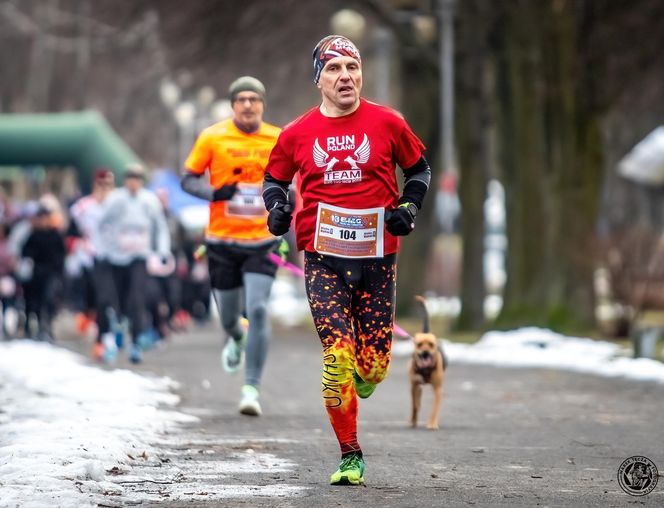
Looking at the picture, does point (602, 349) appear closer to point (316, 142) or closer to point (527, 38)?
point (527, 38)

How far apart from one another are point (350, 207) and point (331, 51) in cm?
74

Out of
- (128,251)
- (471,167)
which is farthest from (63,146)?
(128,251)

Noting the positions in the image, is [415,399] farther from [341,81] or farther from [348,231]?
[341,81]

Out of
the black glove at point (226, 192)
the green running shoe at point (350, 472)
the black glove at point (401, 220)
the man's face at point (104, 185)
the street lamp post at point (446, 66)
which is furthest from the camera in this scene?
the street lamp post at point (446, 66)

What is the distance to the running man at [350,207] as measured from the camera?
8.44 m

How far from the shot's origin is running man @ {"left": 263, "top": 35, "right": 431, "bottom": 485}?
8438 mm

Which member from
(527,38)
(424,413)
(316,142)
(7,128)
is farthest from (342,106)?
(7,128)

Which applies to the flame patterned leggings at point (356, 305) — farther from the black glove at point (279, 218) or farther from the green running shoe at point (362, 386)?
the black glove at point (279, 218)

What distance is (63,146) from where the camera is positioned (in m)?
32.8

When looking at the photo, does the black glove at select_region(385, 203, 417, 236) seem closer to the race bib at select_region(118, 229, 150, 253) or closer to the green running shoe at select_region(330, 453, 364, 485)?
the green running shoe at select_region(330, 453, 364, 485)

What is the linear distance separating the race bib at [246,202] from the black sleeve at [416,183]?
3297 mm

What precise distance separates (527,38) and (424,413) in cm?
1128

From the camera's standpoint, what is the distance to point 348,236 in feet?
27.8

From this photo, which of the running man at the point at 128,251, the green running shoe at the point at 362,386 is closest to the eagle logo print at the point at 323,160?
the green running shoe at the point at 362,386
